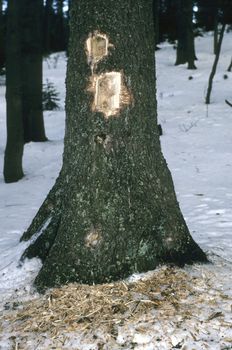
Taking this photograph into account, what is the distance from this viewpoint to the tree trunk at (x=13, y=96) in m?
7.53

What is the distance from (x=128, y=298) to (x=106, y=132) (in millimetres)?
1195

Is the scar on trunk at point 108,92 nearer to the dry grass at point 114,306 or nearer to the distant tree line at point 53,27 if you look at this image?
the dry grass at point 114,306

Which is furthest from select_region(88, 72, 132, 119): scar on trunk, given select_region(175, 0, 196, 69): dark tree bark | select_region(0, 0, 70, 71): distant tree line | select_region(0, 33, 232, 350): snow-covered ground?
select_region(0, 0, 70, 71): distant tree line

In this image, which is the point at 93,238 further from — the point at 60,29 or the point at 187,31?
the point at 60,29

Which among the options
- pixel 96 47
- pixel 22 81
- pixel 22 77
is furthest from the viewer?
pixel 22 77

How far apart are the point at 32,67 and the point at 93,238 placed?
8186 millimetres

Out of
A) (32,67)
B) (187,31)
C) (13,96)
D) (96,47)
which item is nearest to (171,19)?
(187,31)

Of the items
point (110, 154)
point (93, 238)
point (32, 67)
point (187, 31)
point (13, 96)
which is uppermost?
point (187, 31)

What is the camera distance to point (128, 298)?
2.77 m

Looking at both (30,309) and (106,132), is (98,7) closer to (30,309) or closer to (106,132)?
(106,132)

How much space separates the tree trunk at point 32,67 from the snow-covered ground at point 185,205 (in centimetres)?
66

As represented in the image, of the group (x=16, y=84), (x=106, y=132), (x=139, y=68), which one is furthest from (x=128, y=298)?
(x=16, y=84)

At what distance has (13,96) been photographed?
7684mm

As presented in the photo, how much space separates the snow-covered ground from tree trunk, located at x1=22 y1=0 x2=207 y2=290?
40 centimetres
